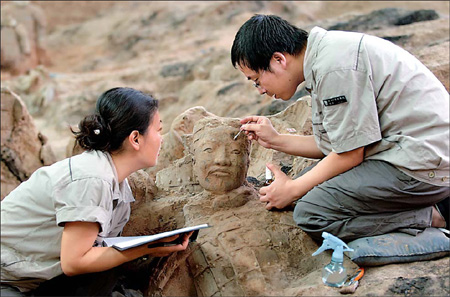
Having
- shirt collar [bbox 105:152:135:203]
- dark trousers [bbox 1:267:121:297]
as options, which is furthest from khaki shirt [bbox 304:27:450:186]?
dark trousers [bbox 1:267:121:297]

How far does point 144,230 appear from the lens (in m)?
3.08

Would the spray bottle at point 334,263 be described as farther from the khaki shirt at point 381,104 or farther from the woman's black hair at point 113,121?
the woman's black hair at point 113,121

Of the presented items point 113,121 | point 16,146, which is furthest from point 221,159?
point 16,146

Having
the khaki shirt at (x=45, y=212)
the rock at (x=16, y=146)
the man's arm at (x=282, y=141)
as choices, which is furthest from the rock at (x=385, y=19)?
the khaki shirt at (x=45, y=212)

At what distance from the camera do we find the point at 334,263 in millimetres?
2508

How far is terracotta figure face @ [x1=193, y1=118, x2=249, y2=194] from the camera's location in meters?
2.91

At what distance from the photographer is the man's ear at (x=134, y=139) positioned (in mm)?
2418

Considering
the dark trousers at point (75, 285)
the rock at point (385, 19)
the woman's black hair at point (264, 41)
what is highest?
the woman's black hair at point (264, 41)

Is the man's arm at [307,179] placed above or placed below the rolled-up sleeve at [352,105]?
below

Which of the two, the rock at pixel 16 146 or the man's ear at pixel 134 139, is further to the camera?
the rock at pixel 16 146

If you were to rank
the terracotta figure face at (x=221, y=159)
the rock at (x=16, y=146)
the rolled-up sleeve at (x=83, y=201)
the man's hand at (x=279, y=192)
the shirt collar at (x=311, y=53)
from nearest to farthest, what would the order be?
the rolled-up sleeve at (x=83, y=201) → the shirt collar at (x=311, y=53) → the man's hand at (x=279, y=192) → the terracotta figure face at (x=221, y=159) → the rock at (x=16, y=146)

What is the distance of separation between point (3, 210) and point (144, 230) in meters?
0.90

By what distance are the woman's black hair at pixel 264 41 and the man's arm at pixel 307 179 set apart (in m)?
0.55

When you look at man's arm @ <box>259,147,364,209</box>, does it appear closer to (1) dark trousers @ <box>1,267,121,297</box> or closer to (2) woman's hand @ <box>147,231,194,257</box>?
(2) woman's hand @ <box>147,231,194,257</box>
